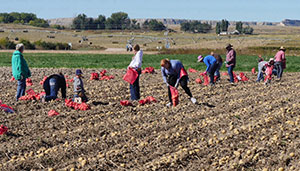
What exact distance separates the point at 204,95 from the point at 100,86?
3.79m

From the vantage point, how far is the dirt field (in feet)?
20.8

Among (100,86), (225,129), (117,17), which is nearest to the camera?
(225,129)

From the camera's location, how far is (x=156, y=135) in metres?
7.73

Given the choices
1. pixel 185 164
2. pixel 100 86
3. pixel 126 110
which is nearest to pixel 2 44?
pixel 100 86

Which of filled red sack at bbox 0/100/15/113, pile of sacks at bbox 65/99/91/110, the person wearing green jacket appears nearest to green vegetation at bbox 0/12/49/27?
the person wearing green jacket

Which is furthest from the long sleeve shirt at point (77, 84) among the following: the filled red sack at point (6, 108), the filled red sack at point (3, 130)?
the filled red sack at point (3, 130)

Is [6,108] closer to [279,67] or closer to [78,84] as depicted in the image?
[78,84]

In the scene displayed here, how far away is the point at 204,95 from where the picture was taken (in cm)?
1245

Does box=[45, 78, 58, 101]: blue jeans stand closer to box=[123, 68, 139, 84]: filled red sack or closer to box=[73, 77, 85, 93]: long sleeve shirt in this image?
box=[73, 77, 85, 93]: long sleeve shirt

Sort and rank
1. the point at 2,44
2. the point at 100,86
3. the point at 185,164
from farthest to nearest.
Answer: the point at 2,44 → the point at 100,86 → the point at 185,164

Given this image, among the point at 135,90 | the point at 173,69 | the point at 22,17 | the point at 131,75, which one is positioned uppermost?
the point at 22,17

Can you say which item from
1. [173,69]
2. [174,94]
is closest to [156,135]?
[174,94]

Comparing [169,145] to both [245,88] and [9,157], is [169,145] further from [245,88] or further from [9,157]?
[245,88]

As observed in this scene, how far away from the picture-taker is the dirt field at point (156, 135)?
249 inches
